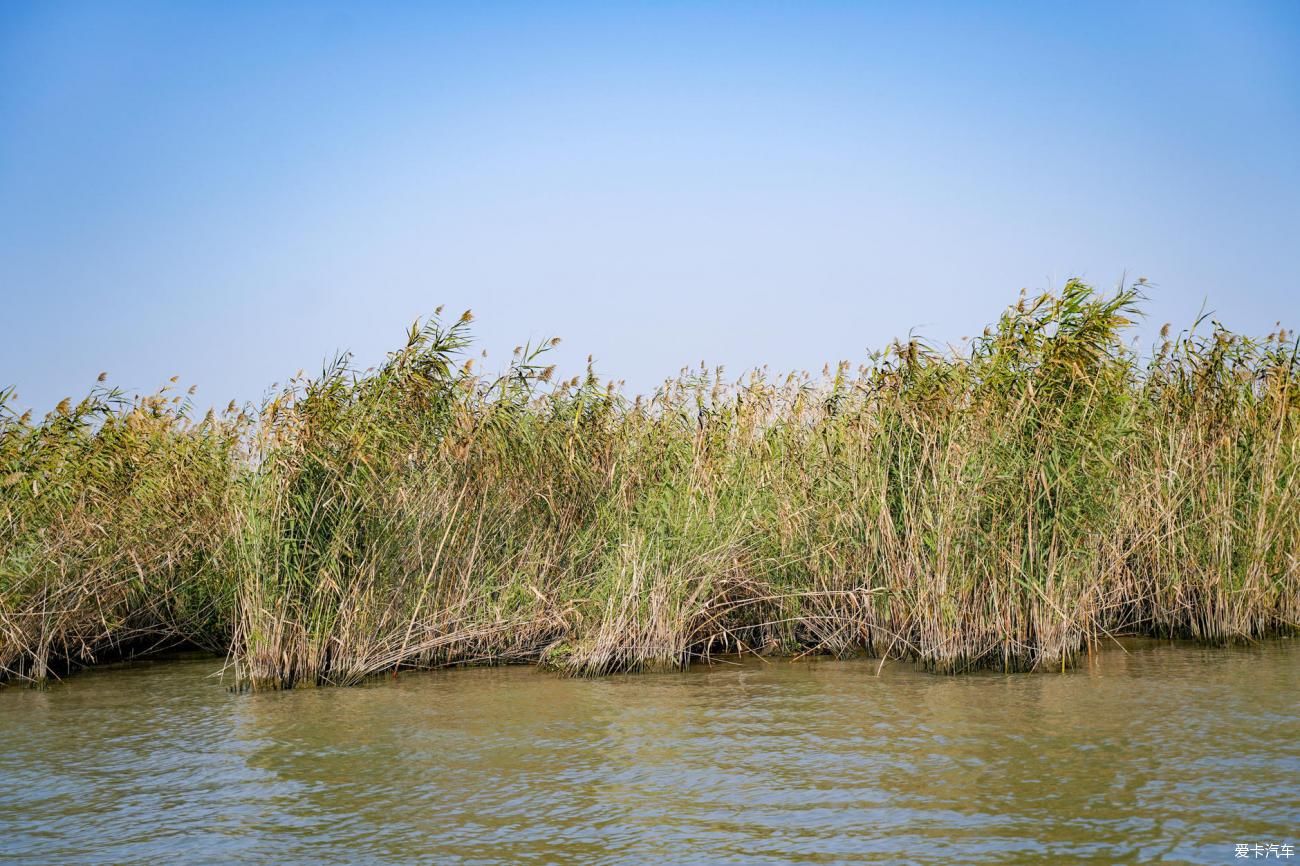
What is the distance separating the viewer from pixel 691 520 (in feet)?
36.2

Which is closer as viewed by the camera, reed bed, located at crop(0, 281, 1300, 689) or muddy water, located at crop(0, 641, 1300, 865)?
muddy water, located at crop(0, 641, 1300, 865)

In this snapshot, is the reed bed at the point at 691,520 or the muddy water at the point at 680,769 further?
the reed bed at the point at 691,520

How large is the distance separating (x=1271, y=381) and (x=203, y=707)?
423 inches

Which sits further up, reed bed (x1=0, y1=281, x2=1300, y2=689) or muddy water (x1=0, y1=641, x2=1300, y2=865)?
reed bed (x1=0, y1=281, x2=1300, y2=689)

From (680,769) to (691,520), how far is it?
3.90m

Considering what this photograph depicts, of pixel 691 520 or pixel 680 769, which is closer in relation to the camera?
pixel 680 769

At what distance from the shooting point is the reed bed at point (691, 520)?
10109 millimetres

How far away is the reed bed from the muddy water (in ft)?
2.02

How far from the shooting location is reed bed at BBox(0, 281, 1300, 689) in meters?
10.1

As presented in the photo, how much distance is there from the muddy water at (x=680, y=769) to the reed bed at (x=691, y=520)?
2.02 ft

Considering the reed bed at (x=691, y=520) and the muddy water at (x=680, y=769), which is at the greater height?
the reed bed at (x=691, y=520)

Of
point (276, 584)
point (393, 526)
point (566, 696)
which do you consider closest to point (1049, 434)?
point (566, 696)

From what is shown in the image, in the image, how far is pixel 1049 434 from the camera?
10141 mm

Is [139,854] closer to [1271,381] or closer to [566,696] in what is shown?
[566,696]
